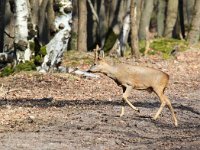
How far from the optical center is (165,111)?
53.0 ft

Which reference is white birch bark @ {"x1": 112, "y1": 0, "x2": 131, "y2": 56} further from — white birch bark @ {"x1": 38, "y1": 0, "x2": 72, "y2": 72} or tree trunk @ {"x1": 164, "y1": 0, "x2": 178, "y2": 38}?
white birch bark @ {"x1": 38, "y1": 0, "x2": 72, "y2": 72}

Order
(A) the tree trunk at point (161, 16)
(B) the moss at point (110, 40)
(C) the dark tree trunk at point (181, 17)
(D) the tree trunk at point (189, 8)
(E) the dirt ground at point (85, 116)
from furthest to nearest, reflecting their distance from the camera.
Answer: (C) the dark tree trunk at point (181, 17), (A) the tree trunk at point (161, 16), (D) the tree trunk at point (189, 8), (B) the moss at point (110, 40), (E) the dirt ground at point (85, 116)

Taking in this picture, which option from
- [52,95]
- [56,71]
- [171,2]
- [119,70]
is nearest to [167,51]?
[171,2]

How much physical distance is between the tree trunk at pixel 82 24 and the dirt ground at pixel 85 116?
765 cm

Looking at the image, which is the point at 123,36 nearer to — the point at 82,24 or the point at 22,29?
the point at 82,24

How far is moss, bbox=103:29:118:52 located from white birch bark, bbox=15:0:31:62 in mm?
9330

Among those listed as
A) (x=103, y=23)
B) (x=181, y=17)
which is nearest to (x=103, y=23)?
(x=103, y=23)

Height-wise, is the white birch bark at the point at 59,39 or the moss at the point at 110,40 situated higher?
the white birch bark at the point at 59,39

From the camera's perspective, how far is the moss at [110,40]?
1231 inches

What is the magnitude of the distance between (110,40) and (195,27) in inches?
150

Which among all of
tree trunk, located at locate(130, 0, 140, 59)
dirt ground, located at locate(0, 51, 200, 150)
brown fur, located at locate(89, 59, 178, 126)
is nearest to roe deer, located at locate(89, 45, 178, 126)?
brown fur, located at locate(89, 59, 178, 126)

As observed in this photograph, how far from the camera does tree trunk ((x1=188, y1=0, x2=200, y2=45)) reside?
31.1 m

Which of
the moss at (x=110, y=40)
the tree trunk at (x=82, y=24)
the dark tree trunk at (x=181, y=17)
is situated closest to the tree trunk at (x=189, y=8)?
the dark tree trunk at (x=181, y=17)

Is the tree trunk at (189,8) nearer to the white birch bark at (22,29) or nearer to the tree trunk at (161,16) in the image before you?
the tree trunk at (161,16)
